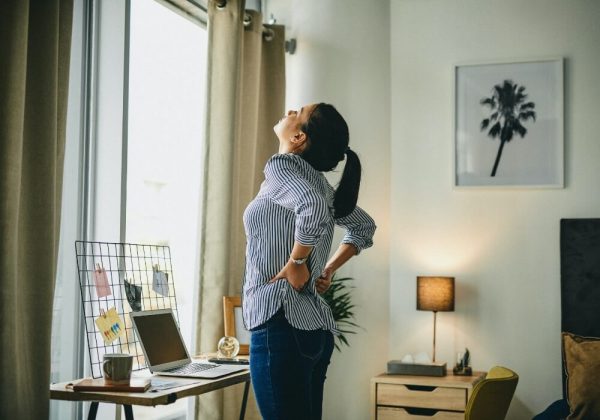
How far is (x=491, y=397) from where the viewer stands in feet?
9.17

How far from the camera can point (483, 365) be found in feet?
14.3

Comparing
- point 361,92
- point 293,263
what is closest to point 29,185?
point 293,263

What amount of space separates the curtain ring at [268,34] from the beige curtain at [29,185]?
1.86m

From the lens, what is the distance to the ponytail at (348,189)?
219cm

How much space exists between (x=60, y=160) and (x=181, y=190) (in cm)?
143

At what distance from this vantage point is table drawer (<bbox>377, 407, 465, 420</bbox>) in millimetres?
3902

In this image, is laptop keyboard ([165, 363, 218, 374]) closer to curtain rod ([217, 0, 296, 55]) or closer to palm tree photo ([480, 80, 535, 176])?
curtain rod ([217, 0, 296, 55])

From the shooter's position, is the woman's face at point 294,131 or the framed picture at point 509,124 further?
the framed picture at point 509,124

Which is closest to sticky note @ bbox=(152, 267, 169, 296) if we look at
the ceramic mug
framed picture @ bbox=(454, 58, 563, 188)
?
the ceramic mug

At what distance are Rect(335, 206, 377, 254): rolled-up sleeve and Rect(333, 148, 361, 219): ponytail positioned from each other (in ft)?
0.44

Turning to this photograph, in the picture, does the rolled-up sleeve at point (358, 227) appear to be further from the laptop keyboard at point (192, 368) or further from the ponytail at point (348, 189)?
the laptop keyboard at point (192, 368)

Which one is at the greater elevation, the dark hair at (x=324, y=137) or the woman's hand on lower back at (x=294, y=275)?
the dark hair at (x=324, y=137)

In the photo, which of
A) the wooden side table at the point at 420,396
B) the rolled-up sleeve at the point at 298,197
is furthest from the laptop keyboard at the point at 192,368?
the wooden side table at the point at 420,396

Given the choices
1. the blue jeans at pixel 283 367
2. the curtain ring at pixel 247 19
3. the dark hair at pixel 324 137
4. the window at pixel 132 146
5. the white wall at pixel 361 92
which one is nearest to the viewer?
the blue jeans at pixel 283 367
